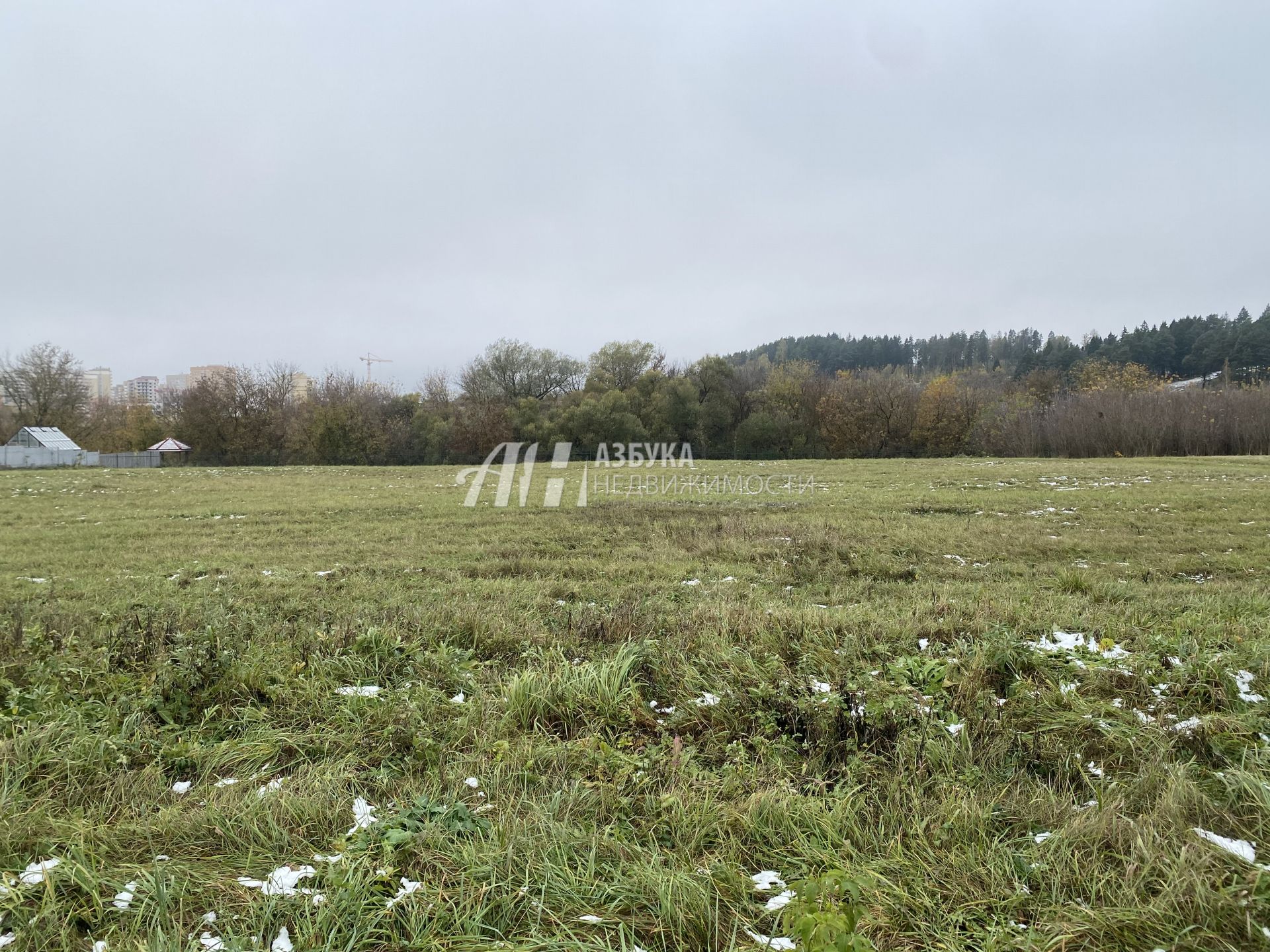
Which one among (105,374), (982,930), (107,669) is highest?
(105,374)

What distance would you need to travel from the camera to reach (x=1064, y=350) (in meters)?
72.2

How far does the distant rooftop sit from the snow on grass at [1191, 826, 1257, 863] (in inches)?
2487

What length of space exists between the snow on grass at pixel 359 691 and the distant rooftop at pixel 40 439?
→ 5947 centimetres

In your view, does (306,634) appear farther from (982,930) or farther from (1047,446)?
(1047,446)

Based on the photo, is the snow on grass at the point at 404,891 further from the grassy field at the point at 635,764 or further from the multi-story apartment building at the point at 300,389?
the multi-story apartment building at the point at 300,389

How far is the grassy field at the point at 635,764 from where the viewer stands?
2141 millimetres

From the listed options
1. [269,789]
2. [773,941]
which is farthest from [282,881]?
[773,941]

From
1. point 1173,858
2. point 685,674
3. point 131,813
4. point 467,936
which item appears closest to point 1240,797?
point 1173,858

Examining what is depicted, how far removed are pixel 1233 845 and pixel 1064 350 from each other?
8505 centimetres

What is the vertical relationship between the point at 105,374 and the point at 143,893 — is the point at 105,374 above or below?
above

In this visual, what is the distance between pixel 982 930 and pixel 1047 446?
41798 millimetres

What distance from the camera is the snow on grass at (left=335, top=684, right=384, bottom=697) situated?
3744 millimetres

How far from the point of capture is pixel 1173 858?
2.23m

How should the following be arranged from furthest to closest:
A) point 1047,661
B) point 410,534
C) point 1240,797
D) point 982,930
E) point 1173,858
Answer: point 410,534
point 1047,661
point 1240,797
point 1173,858
point 982,930
